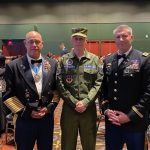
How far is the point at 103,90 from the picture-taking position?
3455 mm

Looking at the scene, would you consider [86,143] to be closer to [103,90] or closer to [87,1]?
[103,90]

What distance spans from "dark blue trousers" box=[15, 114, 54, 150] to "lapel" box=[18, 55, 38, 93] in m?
0.33

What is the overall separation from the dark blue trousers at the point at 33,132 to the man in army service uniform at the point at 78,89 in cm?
25

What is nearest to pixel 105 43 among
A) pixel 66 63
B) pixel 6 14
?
pixel 6 14

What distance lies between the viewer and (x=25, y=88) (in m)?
3.25

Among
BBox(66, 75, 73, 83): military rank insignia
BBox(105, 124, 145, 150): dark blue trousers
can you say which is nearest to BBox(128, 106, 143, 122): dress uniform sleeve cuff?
BBox(105, 124, 145, 150): dark blue trousers

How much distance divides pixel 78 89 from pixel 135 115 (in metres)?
0.67

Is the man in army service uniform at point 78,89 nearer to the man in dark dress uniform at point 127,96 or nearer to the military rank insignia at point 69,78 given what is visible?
the military rank insignia at point 69,78

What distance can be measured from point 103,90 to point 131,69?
0.43m

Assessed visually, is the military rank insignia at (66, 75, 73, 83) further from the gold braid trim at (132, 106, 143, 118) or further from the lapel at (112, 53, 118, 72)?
the gold braid trim at (132, 106, 143, 118)

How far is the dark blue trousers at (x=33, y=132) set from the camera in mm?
3263

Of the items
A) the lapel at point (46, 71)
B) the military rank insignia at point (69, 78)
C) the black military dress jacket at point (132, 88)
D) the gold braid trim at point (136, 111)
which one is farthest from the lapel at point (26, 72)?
the gold braid trim at point (136, 111)

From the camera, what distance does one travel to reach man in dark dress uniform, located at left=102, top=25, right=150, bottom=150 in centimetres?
314

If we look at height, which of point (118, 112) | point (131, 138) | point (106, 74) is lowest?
point (131, 138)
